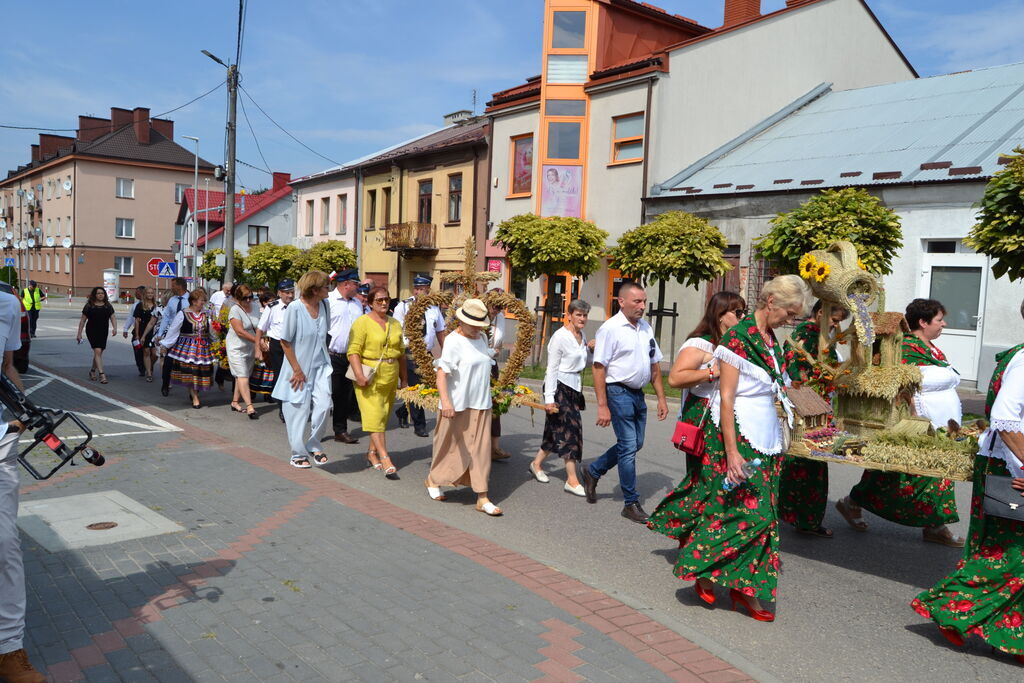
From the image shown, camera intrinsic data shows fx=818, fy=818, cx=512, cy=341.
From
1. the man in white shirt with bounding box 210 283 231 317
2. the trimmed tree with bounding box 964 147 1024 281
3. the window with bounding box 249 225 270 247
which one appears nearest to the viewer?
the trimmed tree with bounding box 964 147 1024 281

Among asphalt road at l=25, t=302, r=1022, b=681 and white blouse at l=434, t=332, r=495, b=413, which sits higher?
white blouse at l=434, t=332, r=495, b=413

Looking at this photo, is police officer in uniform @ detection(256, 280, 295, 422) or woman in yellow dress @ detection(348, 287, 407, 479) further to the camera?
police officer in uniform @ detection(256, 280, 295, 422)

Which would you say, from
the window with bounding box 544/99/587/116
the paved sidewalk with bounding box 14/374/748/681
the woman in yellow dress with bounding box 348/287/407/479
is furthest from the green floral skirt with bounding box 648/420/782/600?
the window with bounding box 544/99/587/116

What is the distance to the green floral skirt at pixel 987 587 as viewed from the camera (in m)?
3.97

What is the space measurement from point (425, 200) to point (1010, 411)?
2869 centimetres

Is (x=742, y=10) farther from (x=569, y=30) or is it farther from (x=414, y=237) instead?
(x=414, y=237)

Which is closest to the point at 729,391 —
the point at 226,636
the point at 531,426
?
the point at 226,636

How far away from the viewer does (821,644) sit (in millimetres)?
4262

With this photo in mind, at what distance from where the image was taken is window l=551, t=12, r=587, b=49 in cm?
2339

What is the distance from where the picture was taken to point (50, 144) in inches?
2810

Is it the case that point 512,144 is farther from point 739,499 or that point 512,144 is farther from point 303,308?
point 739,499

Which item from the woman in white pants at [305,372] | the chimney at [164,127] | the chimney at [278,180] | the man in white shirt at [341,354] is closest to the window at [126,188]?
the chimney at [164,127]

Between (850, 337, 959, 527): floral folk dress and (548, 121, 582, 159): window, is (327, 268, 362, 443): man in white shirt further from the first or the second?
(548, 121, 582, 159): window

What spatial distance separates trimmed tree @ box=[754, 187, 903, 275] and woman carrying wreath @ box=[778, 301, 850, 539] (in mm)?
7112
